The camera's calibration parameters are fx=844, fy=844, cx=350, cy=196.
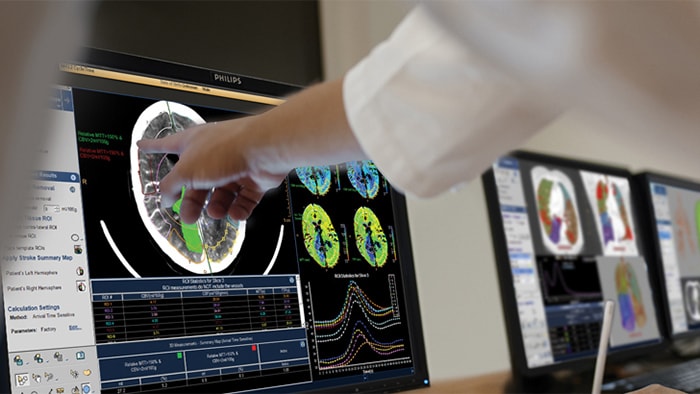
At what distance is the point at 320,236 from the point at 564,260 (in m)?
0.66

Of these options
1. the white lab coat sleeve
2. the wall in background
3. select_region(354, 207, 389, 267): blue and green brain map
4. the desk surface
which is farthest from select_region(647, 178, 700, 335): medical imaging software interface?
the white lab coat sleeve

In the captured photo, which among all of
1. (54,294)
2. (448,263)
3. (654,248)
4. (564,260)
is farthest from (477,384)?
(54,294)

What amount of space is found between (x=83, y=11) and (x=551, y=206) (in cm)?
139

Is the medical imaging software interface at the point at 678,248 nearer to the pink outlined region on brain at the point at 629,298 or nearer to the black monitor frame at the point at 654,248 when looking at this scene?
the black monitor frame at the point at 654,248

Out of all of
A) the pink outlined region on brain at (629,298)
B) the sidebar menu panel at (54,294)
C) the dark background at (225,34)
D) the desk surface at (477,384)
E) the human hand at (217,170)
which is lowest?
the desk surface at (477,384)

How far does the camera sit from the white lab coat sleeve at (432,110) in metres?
0.57

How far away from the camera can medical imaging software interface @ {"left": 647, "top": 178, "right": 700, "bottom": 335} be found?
1824 mm

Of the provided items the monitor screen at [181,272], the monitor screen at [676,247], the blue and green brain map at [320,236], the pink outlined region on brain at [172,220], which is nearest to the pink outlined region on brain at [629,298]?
the monitor screen at [676,247]

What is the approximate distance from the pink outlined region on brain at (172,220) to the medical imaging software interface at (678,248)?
119 centimetres

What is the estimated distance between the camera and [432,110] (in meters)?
0.59

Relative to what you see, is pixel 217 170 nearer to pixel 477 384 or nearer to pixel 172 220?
pixel 172 220

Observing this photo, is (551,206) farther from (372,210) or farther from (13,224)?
(13,224)

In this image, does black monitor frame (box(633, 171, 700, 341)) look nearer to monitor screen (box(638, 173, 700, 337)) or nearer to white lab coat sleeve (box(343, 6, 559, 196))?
monitor screen (box(638, 173, 700, 337))

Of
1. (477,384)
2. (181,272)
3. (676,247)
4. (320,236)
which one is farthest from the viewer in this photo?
(676,247)
